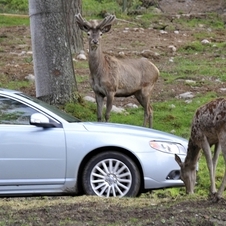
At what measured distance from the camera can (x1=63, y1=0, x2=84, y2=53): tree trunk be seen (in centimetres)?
Result: 1912

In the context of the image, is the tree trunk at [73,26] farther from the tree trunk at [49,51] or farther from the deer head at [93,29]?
the deer head at [93,29]

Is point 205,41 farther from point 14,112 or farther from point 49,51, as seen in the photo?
point 14,112

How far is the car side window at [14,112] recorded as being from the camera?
9.01 meters

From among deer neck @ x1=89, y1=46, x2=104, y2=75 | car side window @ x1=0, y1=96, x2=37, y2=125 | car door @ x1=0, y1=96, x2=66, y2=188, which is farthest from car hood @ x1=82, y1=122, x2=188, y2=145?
deer neck @ x1=89, y1=46, x2=104, y2=75

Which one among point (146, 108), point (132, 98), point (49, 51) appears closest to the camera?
point (49, 51)

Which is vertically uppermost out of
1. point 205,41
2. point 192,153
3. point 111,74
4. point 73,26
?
point 73,26

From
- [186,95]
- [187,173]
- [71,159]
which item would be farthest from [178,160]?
[186,95]

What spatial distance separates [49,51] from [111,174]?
5467mm

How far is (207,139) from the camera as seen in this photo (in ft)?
26.9

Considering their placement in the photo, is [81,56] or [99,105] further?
[81,56]

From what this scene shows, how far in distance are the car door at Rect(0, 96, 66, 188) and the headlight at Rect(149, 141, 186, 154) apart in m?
1.15

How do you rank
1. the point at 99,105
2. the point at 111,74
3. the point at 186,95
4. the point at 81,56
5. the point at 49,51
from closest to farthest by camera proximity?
the point at 99,105 < the point at 111,74 < the point at 49,51 < the point at 186,95 < the point at 81,56

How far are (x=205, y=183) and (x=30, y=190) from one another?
3008mm

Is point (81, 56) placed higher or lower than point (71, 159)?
higher
